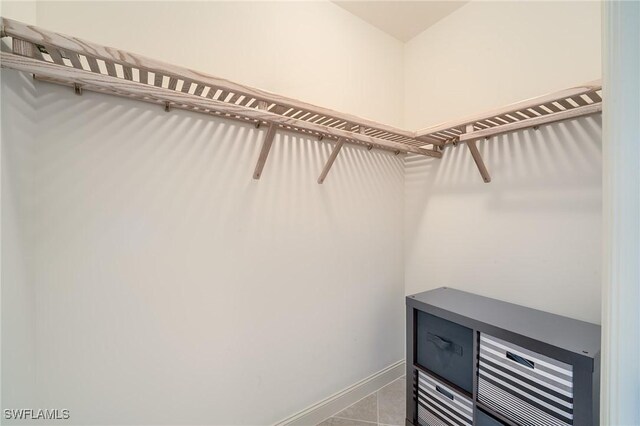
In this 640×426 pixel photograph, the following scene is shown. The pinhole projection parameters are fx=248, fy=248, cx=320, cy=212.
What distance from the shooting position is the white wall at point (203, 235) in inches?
34.6

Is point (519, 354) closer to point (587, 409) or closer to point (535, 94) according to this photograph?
point (587, 409)

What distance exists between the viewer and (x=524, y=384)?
921 millimetres

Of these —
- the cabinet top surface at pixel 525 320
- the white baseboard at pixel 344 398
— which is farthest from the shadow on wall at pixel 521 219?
the white baseboard at pixel 344 398

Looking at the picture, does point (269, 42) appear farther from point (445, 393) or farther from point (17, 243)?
point (445, 393)

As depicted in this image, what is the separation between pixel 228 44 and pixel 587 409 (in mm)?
1961

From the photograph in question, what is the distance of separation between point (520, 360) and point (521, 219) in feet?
2.30

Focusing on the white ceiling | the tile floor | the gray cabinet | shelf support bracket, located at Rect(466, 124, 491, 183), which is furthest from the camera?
the white ceiling

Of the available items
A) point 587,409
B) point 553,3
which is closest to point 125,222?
point 587,409

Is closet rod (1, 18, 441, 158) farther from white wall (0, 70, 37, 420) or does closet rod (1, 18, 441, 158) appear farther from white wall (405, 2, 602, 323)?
white wall (405, 2, 602, 323)

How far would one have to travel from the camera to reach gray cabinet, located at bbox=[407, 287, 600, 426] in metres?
0.82

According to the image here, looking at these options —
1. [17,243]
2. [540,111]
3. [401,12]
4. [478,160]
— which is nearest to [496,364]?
[478,160]

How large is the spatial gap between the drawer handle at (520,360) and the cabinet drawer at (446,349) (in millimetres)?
144

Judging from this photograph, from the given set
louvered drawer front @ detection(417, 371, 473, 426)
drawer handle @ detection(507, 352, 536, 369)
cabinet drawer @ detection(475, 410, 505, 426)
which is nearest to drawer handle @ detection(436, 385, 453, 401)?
louvered drawer front @ detection(417, 371, 473, 426)

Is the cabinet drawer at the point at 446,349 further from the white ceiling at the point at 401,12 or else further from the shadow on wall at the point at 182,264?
the white ceiling at the point at 401,12
